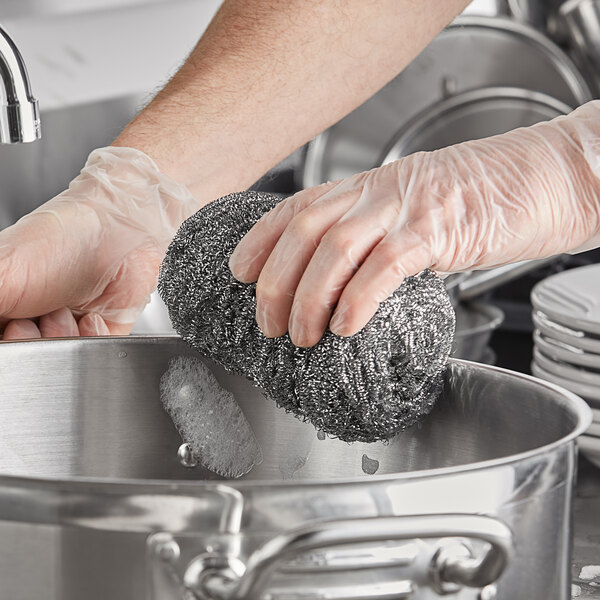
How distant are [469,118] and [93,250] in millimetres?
892

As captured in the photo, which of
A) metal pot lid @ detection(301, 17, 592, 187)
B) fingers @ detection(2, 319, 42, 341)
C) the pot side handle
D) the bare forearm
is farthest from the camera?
metal pot lid @ detection(301, 17, 592, 187)

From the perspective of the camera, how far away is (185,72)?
36.4 inches

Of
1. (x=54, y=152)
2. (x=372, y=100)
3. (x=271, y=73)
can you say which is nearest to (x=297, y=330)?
(x=271, y=73)

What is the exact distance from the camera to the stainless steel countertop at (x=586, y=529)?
564mm

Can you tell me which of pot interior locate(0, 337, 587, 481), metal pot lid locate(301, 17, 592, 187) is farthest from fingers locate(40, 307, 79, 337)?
metal pot lid locate(301, 17, 592, 187)

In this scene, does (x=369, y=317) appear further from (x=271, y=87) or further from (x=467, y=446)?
(x=271, y=87)

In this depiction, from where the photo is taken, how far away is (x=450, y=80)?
4.81 ft

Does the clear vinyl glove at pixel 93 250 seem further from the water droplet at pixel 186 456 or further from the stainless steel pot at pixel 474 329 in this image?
the stainless steel pot at pixel 474 329

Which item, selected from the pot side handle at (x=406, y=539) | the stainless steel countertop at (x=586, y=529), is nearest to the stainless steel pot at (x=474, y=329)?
the stainless steel countertop at (x=586, y=529)

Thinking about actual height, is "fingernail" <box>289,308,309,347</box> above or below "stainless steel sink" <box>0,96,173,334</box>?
above

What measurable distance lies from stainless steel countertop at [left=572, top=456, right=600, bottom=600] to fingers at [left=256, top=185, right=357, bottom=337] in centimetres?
25

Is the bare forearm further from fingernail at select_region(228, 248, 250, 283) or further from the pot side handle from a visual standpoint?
the pot side handle

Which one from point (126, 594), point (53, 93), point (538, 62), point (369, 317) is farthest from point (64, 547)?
point (538, 62)

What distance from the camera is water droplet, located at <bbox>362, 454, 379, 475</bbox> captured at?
1.88 ft
